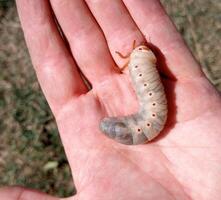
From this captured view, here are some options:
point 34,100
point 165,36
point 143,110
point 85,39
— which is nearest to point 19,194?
point 143,110

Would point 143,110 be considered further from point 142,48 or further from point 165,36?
point 165,36

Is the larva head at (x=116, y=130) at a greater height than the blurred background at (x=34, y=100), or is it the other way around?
the larva head at (x=116, y=130)

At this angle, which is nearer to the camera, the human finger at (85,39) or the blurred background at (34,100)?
the human finger at (85,39)

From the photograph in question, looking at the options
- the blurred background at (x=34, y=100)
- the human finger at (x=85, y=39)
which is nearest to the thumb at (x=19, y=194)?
the human finger at (x=85, y=39)

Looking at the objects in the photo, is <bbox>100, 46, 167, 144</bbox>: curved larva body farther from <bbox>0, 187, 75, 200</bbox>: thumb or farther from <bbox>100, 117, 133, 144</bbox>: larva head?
<bbox>0, 187, 75, 200</bbox>: thumb

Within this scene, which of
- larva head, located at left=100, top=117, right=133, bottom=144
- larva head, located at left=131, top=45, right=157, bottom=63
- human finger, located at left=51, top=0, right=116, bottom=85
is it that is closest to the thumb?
larva head, located at left=100, top=117, right=133, bottom=144

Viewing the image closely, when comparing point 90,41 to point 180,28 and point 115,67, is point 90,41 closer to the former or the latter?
point 115,67

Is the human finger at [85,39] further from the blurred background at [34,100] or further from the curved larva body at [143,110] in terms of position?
the blurred background at [34,100]
